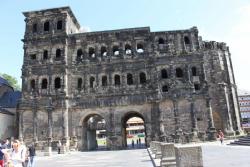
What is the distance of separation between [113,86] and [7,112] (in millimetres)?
15287

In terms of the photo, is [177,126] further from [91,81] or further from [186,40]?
[91,81]

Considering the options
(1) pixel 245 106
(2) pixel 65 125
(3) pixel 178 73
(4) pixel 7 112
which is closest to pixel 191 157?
(2) pixel 65 125

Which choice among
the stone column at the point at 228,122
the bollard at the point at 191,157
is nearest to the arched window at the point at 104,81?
the stone column at the point at 228,122

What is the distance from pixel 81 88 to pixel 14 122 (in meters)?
12.1

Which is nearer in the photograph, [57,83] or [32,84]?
[32,84]

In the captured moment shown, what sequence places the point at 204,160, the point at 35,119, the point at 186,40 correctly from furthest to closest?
the point at 186,40
the point at 35,119
the point at 204,160

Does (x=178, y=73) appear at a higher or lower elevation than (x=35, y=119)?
higher

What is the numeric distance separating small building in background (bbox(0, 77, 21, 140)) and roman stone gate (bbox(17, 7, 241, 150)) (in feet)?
13.1

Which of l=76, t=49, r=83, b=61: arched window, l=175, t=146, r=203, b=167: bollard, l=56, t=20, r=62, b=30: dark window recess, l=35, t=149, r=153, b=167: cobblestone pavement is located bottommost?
l=35, t=149, r=153, b=167: cobblestone pavement

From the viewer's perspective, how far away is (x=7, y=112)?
36.5 metres

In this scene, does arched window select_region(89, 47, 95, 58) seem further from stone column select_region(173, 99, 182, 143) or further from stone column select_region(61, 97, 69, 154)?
stone column select_region(173, 99, 182, 143)

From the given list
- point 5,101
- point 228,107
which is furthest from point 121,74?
point 5,101

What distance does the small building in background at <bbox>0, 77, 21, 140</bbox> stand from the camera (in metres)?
34.7

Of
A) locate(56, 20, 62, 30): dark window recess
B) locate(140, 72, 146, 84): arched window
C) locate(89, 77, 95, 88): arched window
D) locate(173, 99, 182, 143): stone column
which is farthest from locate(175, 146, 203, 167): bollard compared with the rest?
locate(56, 20, 62, 30): dark window recess
